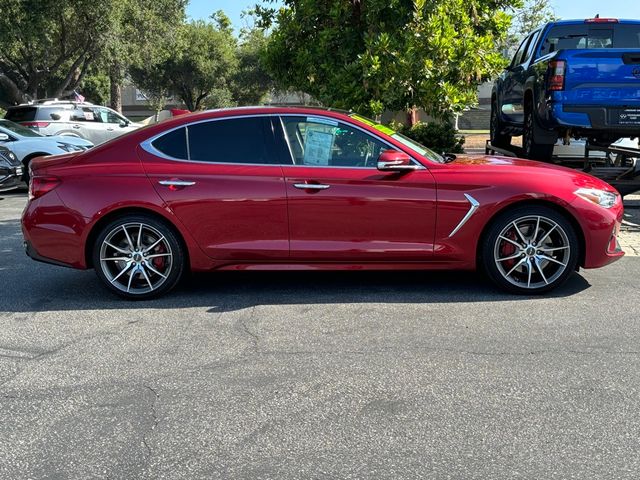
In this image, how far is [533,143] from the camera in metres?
8.59

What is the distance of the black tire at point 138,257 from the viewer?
5.51 meters

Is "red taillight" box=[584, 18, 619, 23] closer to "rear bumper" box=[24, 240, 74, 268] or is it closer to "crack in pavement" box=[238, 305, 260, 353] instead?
"crack in pavement" box=[238, 305, 260, 353]

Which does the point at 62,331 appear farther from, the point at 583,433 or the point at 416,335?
the point at 583,433

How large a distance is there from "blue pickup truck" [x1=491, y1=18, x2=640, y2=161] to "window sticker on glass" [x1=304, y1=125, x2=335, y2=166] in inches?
140

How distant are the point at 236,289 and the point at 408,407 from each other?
2.74m

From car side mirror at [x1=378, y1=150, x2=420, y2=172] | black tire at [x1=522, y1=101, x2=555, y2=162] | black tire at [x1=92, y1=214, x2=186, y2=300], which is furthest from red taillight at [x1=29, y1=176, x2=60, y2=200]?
black tire at [x1=522, y1=101, x2=555, y2=162]

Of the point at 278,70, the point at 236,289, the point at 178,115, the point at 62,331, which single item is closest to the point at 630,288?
the point at 236,289

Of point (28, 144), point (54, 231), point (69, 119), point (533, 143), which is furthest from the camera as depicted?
point (69, 119)

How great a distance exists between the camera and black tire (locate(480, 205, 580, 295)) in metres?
5.46

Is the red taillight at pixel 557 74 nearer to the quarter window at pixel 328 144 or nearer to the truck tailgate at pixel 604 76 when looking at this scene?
the truck tailgate at pixel 604 76

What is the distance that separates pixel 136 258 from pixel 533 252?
331 cm

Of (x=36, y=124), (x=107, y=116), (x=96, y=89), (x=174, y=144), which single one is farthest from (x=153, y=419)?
(x=96, y=89)

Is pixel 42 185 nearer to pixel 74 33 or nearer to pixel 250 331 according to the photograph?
pixel 250 331

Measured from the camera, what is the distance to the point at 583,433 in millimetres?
3289
